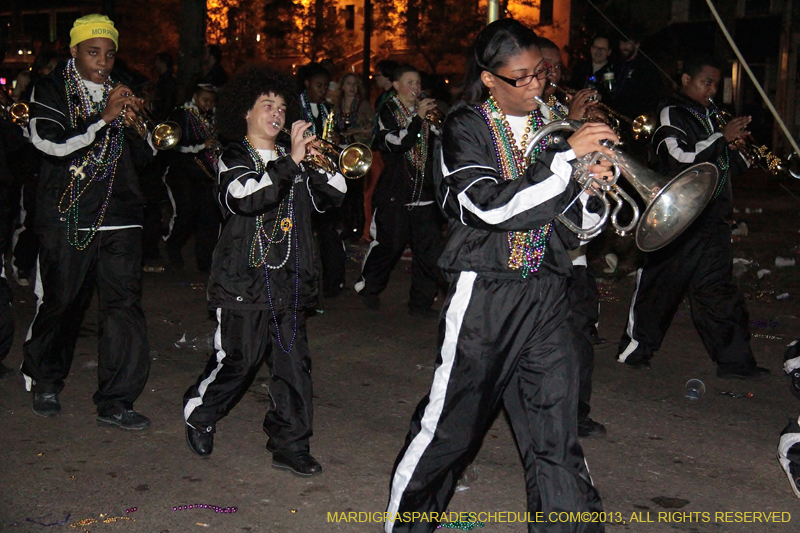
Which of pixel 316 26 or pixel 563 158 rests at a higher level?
pixel 316 26

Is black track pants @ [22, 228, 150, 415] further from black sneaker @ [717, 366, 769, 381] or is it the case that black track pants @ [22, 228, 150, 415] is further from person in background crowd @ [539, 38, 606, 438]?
black sneaker @ [717, 366, 769, 381]

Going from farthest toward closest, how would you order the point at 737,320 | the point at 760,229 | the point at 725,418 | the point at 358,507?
the point at 760,229, the point at 737,320, the point at 725,418, the point at 358,507

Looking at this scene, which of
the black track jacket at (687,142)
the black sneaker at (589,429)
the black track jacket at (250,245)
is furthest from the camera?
the black track jacket at (687,142)

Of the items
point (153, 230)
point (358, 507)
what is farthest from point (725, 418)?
point (153, 230)

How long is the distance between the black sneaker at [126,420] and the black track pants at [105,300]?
0.12 feet

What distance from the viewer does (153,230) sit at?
34.3 feet

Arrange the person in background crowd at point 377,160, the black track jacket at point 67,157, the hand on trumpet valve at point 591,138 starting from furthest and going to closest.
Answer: the person in background crowd at point 377,160, the black track jacket at point 67,157, the hand on trumpet valve at point 591,138

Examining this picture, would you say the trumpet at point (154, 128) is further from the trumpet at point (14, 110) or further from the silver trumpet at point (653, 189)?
the silver trumpet at point (653, 189)

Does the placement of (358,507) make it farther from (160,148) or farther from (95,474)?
(160,148)

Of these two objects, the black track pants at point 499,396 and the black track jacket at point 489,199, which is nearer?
the black track jacket at point 489,199

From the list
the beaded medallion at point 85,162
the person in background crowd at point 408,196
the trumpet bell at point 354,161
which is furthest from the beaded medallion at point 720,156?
the beaded medallion at point 85,162

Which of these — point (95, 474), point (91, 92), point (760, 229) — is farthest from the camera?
point (760, 229)

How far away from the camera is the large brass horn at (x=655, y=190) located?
3.41 meters

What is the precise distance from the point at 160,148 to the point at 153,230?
5.16m
